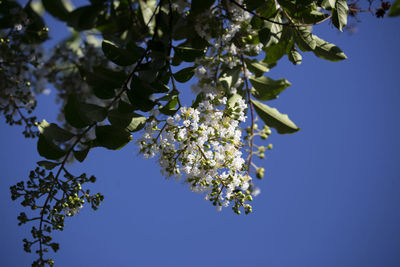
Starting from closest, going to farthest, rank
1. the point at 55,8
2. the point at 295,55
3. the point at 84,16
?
the point at 84,16, the point at 55,8, the point at 295,55

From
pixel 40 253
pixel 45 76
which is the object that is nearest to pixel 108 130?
pixel 40 253

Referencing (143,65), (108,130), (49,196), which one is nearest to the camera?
(143,65)

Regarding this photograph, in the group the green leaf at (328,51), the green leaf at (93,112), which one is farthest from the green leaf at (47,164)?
the green leaf at (328,51)

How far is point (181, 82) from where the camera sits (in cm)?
163

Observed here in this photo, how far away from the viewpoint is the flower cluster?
1.47m

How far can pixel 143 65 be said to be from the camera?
1395mm

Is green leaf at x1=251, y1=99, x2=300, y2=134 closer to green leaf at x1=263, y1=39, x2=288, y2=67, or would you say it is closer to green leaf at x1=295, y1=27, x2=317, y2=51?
green leaf at x1=263, y1=39, x2=288, y2=67

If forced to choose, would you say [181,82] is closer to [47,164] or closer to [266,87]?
[266,87]

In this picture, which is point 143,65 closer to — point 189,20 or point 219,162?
point 189,20

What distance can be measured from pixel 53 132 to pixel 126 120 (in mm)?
379

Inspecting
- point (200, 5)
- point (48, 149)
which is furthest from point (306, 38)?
point (48, 149)

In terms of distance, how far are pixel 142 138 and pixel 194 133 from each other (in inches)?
11.5

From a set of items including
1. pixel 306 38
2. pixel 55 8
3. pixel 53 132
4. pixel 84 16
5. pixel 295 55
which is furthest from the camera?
pixel 295 55

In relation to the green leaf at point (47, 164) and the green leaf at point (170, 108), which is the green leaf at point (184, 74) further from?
the green leaf at point (47, 164)
